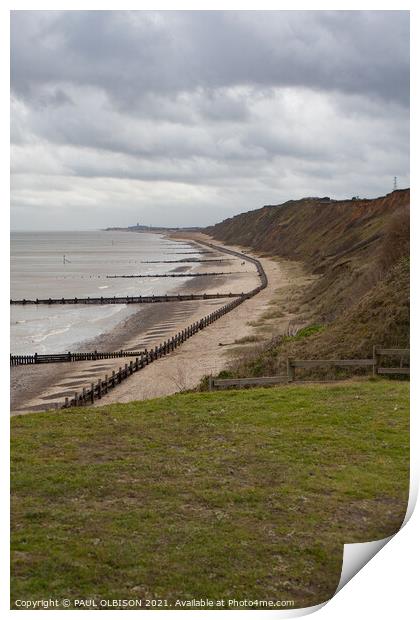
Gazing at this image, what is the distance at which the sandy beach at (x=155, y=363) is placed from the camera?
24.4m

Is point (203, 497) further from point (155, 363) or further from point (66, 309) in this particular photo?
point (66, 309)

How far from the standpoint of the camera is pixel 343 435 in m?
12.2

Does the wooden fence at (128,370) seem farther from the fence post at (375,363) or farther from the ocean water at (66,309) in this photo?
the fence post at (375,363)

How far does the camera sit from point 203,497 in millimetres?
9305

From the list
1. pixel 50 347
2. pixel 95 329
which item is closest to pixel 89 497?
pixel 50 347

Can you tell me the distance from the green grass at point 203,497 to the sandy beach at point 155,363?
9.55 metres

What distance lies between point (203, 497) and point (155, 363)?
67.5 feet

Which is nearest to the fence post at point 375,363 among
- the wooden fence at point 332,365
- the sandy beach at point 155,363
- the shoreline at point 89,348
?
the wooden fence at point 332,365

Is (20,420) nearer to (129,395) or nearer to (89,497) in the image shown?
(89,497)

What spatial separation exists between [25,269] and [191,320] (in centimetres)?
6772

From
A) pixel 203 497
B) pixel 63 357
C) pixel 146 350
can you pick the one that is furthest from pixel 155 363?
pixel 203 497

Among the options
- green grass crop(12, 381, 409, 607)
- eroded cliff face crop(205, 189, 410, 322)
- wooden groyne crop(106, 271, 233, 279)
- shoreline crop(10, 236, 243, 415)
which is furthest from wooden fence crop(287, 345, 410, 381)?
wooden groyne crop(106, 271, 233, 279)

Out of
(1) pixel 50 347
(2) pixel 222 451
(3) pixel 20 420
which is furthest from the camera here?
(1) pixel 50 347

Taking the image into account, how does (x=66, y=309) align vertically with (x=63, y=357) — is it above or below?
above
